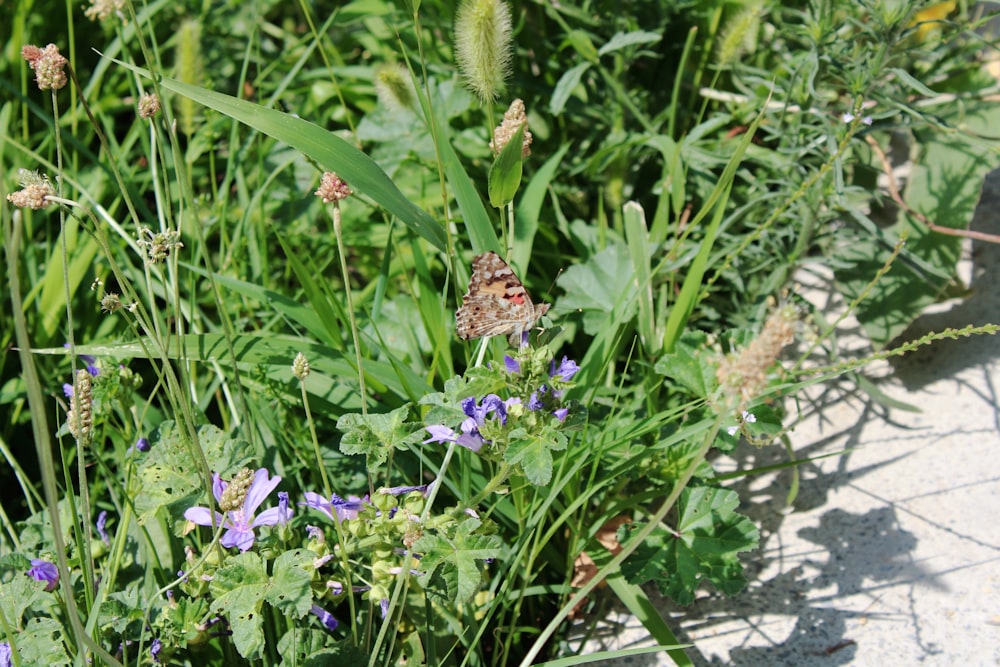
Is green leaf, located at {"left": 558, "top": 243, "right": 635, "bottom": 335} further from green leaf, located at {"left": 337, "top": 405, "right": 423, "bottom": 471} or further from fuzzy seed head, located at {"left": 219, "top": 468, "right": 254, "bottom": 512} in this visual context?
fuzzy seed head, located at {"left": 219, "top": 468, "right": 254, "bottom": 512}

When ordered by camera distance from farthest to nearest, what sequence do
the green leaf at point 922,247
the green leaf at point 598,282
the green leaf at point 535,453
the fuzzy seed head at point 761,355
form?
the green leaf at point 922,247 < the green leaf at point 598,282 < the green leaf at point 535,453 < the fuzzy seed head at point 761,355

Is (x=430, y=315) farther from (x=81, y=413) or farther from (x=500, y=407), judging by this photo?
(x=81, y=413)

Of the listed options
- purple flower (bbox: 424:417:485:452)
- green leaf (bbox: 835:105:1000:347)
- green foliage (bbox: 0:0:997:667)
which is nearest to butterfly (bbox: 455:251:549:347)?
green foliage (bbox: 0:0:997:667)

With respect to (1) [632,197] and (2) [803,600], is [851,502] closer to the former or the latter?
(2) [803,600]

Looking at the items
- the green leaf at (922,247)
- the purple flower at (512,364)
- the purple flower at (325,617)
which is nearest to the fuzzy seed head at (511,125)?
the purple flower at (512,364)

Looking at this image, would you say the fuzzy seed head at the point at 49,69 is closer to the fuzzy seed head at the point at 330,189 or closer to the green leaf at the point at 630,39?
the fuzzy seed head at the point at 330,189

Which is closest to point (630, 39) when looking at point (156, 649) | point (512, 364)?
point (512, 364)
